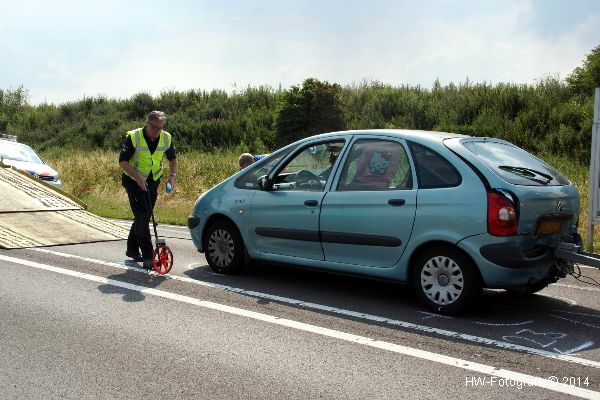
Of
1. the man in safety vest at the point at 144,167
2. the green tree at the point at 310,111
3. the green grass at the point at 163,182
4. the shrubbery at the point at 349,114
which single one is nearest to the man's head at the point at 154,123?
the man in safety vest at the point at 144,167

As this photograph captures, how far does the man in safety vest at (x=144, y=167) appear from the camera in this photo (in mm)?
8250

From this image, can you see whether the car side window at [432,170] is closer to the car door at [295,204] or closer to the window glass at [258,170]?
the car door at [295,204]

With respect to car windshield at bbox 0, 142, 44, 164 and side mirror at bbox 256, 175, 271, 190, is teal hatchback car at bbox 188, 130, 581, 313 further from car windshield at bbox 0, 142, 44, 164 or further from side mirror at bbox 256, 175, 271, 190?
car windshield at bbox 0, 142, 44, 164

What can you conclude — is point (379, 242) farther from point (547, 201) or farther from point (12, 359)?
point (12, 359)

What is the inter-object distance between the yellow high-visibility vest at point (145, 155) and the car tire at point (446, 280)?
150 inches

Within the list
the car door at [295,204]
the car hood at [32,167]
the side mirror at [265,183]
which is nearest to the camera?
the car door at [295,204]

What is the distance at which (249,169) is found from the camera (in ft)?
25.7

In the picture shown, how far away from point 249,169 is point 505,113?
25.4 metres

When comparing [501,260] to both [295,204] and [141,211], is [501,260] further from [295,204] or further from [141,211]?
[141,211]

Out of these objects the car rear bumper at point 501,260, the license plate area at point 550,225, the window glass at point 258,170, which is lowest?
the car rear bumper at point 501,260

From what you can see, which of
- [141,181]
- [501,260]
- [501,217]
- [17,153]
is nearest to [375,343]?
[501,260]

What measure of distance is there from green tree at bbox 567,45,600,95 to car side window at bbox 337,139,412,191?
26302 millimetres

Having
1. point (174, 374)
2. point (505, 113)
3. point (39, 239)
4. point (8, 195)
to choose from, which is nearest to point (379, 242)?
point (174, 374)

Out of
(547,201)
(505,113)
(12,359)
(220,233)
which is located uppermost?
(505,113)
